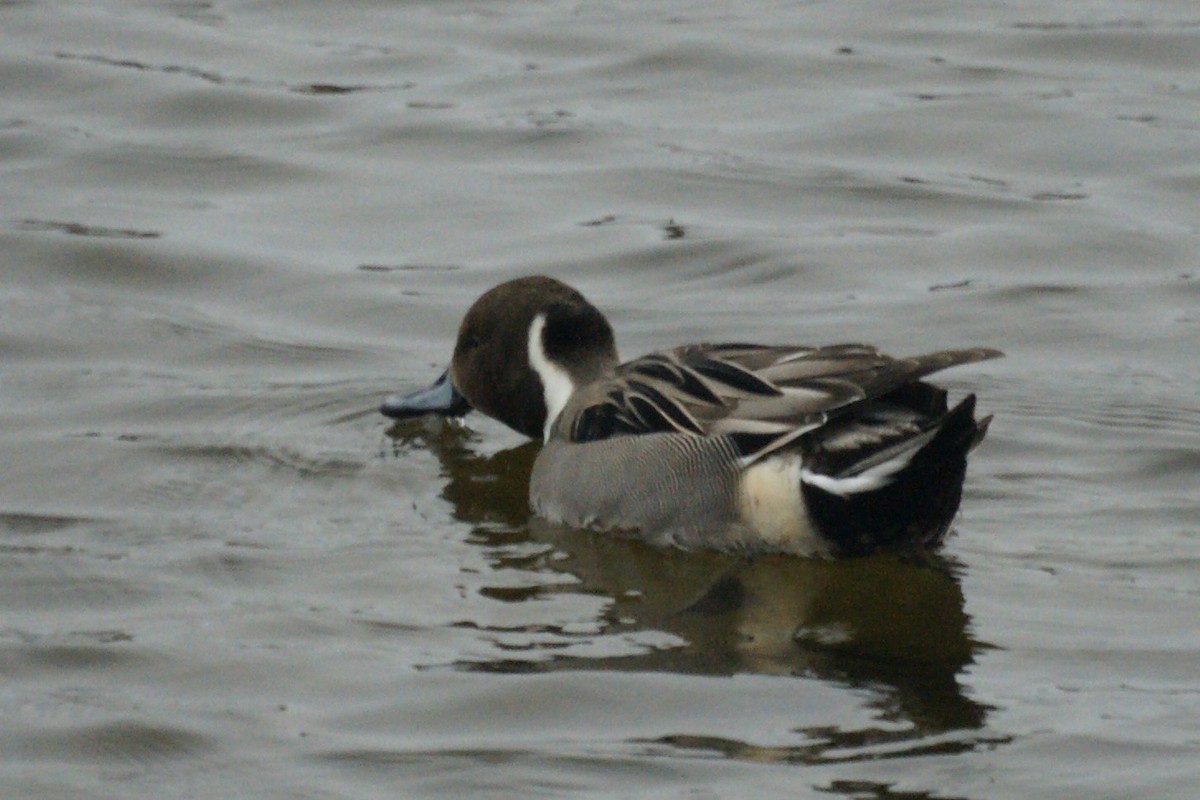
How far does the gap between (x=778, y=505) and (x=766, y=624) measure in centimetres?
47

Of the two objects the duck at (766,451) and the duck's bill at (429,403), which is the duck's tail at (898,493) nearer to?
the duck at (766,451)

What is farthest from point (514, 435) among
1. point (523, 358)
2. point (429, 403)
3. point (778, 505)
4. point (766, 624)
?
point (766, 624)

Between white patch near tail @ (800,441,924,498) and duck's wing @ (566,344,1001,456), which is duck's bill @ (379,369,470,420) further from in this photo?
white patch near tail @ (800,441,924,498)

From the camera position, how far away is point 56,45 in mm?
12680

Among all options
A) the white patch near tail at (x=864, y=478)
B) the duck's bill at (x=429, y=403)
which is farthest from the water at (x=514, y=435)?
the white patch near tail at (x=864, y=478)

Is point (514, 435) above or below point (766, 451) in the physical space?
below

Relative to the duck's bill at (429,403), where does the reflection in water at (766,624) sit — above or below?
below

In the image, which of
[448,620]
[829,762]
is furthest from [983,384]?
[829,762]

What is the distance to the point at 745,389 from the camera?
6.13 m

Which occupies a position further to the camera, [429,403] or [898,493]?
[429,403]

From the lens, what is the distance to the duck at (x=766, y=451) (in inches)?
229

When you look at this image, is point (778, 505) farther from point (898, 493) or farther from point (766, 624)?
point (766, 624)

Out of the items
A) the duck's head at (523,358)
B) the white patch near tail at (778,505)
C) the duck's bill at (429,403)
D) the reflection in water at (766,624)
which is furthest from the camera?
the duck's bill at (429,403)

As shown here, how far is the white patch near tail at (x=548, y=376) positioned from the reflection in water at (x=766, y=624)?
421 millimetres
